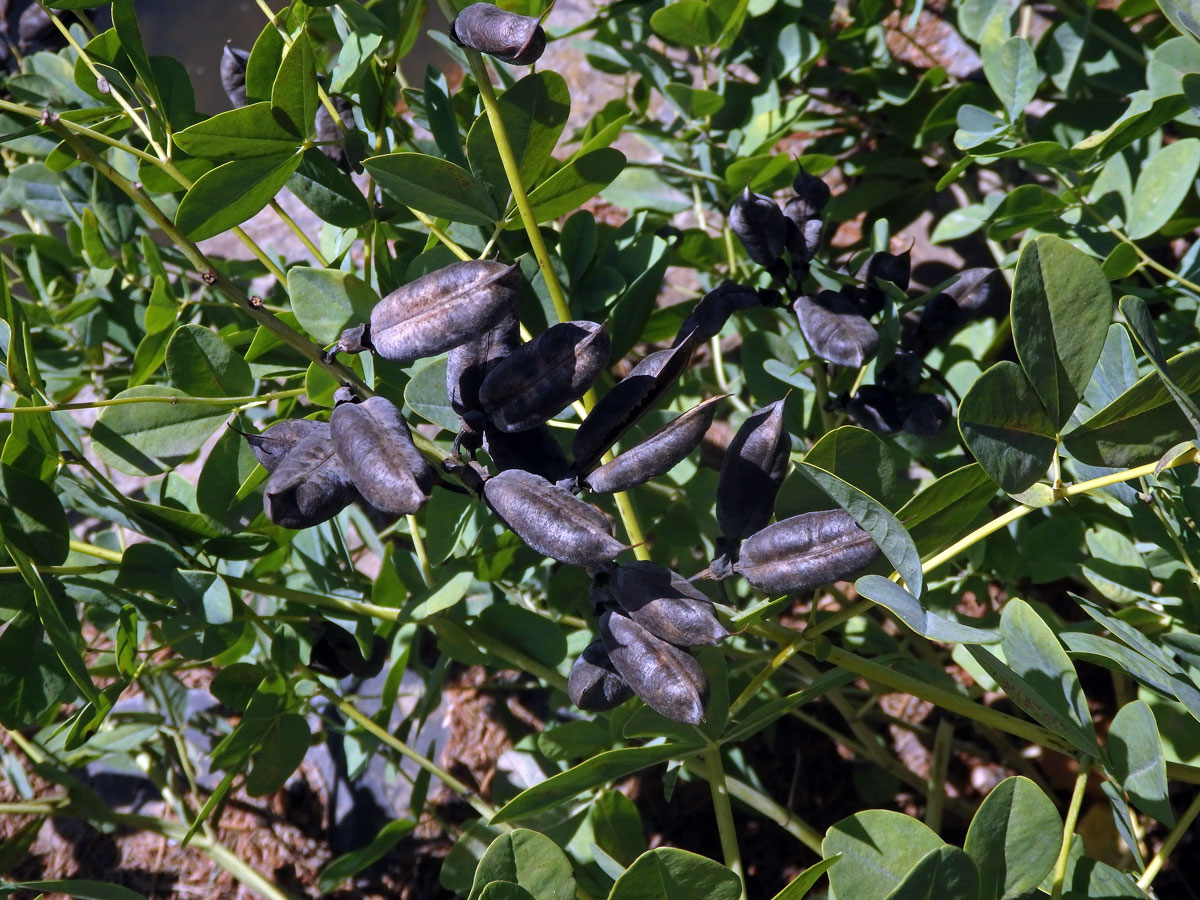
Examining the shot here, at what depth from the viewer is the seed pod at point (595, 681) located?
31.2 inches

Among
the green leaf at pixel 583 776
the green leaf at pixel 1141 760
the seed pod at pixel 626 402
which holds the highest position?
the seed pod at pixel 626 402

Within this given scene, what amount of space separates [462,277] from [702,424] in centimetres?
20

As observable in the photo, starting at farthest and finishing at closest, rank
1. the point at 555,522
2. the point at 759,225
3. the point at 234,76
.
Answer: the point at 234,76, the point at 759,225, the point at 555,522

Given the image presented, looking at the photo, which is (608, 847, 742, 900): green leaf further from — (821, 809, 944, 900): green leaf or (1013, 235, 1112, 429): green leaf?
(1013, 235, 1112, 429): green leaf

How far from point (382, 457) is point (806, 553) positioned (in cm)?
30

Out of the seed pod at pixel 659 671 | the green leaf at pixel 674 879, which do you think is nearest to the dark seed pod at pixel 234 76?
the seed pod at pixel 659 671

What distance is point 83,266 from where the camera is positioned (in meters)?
1.61

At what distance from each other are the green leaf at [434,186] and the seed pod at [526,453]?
217 mm

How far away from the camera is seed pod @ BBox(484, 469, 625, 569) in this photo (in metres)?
0.64

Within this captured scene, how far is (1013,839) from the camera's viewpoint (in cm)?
76

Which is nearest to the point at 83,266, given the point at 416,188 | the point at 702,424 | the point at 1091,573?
the point at 416,188

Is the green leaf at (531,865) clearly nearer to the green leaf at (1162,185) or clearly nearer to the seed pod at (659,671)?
the seed pod at (659,671)

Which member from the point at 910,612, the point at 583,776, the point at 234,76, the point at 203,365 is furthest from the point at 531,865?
the point at 234,76

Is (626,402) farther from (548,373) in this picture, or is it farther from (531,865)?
(531,865)
